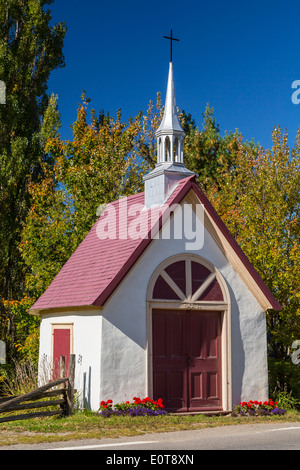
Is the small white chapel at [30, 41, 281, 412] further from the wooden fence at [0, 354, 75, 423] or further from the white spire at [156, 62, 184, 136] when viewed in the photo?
the white spire at [156, 62, 184, 136]

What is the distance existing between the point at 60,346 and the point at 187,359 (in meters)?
3.74

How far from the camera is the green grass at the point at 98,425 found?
11578mm

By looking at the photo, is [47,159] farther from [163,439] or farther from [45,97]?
[163,439]

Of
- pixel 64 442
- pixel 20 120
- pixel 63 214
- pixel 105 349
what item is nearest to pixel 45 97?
pixel 20 120

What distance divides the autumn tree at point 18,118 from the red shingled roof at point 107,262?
9.90 m

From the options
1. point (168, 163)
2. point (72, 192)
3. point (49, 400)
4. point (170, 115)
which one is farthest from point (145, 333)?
point (72, 192)

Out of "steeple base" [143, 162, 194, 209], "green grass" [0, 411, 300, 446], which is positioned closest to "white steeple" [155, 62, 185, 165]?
"steeple base" [143, 162, 194, 209]

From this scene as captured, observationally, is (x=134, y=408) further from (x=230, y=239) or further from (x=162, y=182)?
(x=162, y=182)

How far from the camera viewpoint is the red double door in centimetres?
1584

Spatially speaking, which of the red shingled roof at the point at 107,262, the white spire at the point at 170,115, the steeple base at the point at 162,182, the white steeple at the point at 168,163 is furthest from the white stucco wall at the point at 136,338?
the white spire at the point at 170,115

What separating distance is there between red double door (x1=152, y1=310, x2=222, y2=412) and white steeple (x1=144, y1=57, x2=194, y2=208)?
3397 millimetres

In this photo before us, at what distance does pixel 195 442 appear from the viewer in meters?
10.9

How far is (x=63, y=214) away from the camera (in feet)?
90.1

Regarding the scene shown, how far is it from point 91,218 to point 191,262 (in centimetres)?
1072
